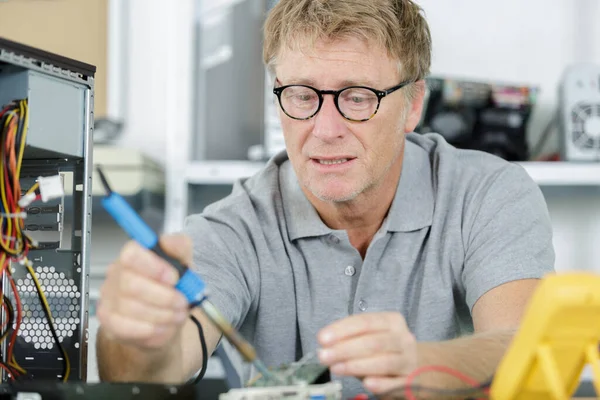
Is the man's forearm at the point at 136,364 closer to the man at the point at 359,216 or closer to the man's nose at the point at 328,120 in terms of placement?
the man at the point at 359,216

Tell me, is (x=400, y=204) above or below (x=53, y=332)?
above

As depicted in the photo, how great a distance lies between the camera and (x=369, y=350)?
738mm

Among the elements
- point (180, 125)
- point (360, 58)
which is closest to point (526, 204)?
point (360, 58)

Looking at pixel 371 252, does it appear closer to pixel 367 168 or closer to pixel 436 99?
pixel 367 168

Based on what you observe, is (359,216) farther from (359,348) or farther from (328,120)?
(359,348)

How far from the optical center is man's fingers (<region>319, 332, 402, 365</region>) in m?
0.73

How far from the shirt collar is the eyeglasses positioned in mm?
203

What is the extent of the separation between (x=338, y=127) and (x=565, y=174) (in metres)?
1.03

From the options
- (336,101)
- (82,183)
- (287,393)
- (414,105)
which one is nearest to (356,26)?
(336,101)

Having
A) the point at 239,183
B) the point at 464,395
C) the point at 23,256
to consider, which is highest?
the point at 239,183

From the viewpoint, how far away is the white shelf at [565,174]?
2.06m

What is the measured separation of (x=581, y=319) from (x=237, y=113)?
5.91 ft

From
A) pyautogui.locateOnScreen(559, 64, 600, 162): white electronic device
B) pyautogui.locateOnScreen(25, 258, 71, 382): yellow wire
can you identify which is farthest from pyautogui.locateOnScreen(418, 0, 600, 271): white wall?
pyautogui.locateOnScreen(25, 258, 71, 382): yellow wire

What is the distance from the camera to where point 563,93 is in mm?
2201
